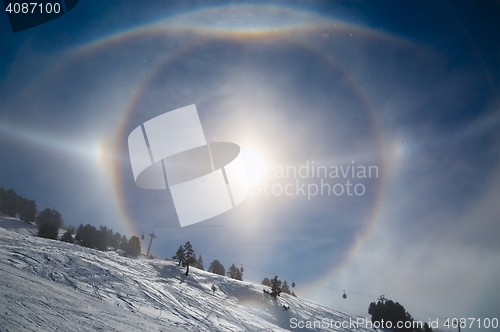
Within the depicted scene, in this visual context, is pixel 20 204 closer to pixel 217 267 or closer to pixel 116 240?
pixel 116 240

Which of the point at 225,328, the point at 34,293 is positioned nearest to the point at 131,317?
the point at 34,293

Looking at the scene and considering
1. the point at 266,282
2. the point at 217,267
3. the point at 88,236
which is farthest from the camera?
the point at 266,282

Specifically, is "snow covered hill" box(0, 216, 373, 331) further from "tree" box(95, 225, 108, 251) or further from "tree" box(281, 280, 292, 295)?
"tree" box(95, 225, 108, 251)

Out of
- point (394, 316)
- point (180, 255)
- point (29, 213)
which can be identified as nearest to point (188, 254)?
point (180, 255)

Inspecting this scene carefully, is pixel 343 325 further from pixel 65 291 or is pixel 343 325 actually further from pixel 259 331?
pixel 65 291

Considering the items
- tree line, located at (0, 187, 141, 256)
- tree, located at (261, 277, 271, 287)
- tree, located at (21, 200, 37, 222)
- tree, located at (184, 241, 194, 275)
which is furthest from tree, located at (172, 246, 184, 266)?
tree, located at (21, 200, 37, 222)

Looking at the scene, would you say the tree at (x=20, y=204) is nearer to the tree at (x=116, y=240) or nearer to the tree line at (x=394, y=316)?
the tree at (x=116, y=240)

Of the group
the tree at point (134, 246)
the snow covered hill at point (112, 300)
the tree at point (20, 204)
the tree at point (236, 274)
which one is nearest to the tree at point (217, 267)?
the tree at point (236, 274)
